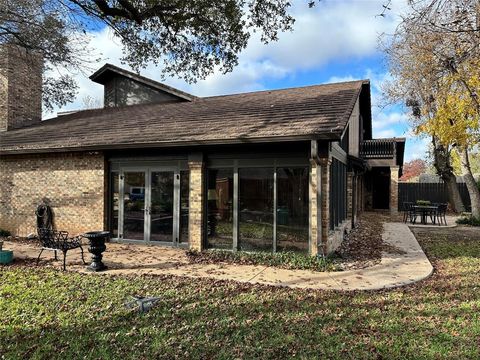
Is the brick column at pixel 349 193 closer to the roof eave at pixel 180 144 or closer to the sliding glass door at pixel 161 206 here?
the roof eave at pixel 180 144

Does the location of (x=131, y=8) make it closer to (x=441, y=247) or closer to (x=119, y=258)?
(x=119, y=258)

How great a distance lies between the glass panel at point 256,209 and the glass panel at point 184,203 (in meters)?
1.63

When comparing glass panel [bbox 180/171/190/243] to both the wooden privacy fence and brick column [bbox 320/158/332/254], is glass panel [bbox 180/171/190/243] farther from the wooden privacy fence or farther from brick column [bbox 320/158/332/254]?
the wooden privacy fence

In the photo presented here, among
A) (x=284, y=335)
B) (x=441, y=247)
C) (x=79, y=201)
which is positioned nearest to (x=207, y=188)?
(x=79, y=201)

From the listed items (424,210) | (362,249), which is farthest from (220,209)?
(424,210)

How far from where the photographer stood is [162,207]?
9938 millimetres

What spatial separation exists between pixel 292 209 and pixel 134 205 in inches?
191

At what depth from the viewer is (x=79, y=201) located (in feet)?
36.2

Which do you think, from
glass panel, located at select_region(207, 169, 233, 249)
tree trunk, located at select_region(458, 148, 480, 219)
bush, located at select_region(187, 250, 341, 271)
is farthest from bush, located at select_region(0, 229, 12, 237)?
tree trunk, located at select_region(458, 148, 480, 219)

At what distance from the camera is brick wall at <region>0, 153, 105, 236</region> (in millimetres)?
10828

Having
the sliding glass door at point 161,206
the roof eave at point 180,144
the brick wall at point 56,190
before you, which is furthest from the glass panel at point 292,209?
the brick wall at point 56,190

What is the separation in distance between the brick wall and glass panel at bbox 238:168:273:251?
4627mm

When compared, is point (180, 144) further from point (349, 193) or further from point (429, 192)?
point (429, 192)

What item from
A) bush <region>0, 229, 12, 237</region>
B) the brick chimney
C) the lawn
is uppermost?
the brick chimney
